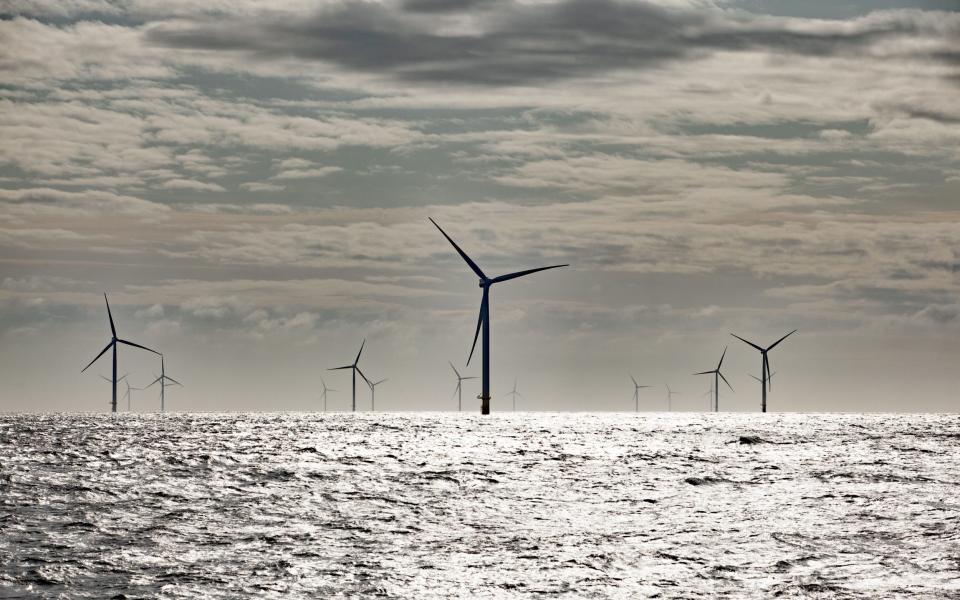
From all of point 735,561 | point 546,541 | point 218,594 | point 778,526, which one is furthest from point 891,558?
point 218,594

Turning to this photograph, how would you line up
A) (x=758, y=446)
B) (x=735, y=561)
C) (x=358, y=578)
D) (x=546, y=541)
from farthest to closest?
(x=758, y=446) < (x=546, y=541) < (x=735, y=561) < (x=358, y=578)

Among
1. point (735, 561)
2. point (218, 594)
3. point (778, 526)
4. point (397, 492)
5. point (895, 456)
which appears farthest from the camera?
point (895, 456)

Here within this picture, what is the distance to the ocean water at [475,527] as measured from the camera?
34094 mm

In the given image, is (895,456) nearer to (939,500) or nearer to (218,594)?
(939,500)

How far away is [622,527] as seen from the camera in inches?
1857

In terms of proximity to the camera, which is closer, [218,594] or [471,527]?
[218,594]

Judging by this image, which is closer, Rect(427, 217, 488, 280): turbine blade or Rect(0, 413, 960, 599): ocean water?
→ Rect(0, 413, 960, 599): ocean water

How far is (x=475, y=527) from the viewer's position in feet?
156

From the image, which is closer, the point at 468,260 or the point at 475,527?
the point at 475,527

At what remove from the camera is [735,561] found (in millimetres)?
38000

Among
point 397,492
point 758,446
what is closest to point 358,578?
point 397,492

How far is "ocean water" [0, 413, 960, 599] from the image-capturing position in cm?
3409

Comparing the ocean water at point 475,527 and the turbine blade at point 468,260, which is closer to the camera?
the ocean water at point 475,527

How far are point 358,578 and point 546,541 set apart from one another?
10456 millimetres
